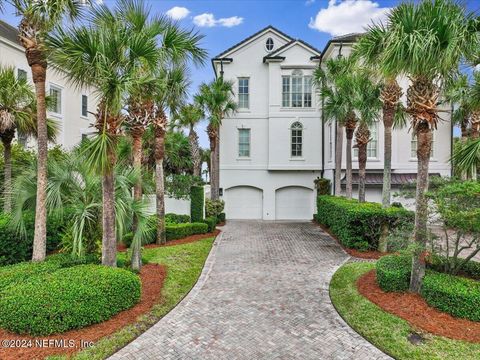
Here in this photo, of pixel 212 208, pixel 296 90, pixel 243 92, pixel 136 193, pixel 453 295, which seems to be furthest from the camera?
pixel 243 92

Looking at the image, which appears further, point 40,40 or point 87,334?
point 40,40

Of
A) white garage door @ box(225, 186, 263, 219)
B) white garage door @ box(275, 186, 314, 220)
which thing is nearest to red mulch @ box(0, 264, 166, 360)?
white garage door @ box(225, 186, 263, 219)

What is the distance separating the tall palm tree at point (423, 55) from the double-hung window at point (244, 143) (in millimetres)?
14233

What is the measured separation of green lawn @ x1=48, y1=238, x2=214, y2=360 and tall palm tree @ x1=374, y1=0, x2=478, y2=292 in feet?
18.3

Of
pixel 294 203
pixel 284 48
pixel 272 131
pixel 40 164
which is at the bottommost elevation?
pixel 294 203

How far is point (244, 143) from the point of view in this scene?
808 inches

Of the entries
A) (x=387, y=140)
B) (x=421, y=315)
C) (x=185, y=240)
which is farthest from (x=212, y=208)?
(x=421, y=315)

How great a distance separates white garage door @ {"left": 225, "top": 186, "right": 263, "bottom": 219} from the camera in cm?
2066

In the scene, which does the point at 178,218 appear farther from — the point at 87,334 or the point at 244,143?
the point at 87,334

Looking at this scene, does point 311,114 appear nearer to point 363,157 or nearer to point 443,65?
point 363,157

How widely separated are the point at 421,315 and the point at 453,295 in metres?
0.72

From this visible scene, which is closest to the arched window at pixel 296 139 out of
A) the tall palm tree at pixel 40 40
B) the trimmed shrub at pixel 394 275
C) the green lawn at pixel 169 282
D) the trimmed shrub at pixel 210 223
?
the trimmed shrub at pixel 210 223

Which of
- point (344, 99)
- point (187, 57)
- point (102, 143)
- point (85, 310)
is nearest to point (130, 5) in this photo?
point (187, 57)

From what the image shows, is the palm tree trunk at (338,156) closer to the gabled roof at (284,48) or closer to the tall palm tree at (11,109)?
the gabled roof at (284,48)
